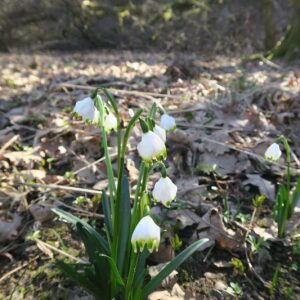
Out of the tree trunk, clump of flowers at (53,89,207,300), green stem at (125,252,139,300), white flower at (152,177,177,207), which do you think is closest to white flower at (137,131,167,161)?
clump of flowers at (53,89,207,300)

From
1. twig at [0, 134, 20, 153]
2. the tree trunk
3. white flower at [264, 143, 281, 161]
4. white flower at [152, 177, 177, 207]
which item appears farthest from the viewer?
the tree trunk

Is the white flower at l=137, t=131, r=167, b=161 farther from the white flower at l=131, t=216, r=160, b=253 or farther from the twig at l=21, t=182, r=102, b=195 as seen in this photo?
the twig at l=21, t=182, r=102, b=195

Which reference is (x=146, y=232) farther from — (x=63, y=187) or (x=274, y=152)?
(x=63, y=187)

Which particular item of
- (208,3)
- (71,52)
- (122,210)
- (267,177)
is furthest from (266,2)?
(122,210)

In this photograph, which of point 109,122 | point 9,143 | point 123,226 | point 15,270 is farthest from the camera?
point 9,143

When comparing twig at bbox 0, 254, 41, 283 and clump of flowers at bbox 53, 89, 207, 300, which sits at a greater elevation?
clump of flowers at bbox 53, 89, 207, 300

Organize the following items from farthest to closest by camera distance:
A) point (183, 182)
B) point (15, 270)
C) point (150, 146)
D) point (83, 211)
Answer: point (183, 182) < point (83, 211) < point (15, 270) < point (150, 146)

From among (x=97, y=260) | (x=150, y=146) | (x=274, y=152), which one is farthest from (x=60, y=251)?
(x=274, y=152)
